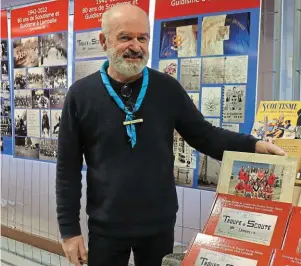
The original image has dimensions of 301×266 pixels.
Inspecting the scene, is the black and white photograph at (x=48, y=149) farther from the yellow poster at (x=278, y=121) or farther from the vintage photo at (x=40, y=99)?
the yellow poster at (x=278, y=121)

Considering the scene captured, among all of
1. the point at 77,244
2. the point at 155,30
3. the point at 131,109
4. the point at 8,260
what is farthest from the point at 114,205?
the point at 8,260

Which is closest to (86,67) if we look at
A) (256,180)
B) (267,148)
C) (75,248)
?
(75,248)

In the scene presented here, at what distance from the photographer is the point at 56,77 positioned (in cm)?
325

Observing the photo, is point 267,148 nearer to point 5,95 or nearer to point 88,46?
point 88,46

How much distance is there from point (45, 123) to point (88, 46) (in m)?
0.83

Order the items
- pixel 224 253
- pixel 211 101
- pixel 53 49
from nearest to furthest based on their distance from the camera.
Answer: pixel 224 253 < pixel 211 101 < pixel 53 49

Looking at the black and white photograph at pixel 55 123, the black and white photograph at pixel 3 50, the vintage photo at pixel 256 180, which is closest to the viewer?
the vintage photo at pixel 256 180

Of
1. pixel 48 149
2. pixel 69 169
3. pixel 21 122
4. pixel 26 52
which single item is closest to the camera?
pixel 69 169

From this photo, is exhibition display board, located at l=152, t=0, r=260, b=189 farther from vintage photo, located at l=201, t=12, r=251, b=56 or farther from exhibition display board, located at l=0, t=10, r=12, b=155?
exhibition display board, located at l=0, t=10, r=12, b=155

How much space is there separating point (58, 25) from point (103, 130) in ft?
6.47

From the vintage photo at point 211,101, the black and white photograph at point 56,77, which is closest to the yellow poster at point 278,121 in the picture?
the vintage photo at point 211,101

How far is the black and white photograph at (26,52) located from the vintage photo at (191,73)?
4.93ft

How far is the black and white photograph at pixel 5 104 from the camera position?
3695mm

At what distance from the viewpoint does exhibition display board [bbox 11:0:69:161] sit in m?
3.21
